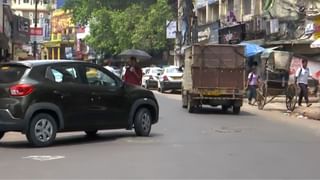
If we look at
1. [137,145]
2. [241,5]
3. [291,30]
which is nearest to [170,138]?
[137,145]

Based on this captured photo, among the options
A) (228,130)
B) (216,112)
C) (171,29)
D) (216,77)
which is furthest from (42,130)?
(171,29)

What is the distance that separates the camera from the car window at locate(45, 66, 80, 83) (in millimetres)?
13164

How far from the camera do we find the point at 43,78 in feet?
42.6

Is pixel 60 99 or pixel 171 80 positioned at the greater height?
pixel 171 80

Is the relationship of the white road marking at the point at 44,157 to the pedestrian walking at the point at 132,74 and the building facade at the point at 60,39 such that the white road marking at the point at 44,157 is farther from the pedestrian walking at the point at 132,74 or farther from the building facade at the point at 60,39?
the building facade at the point at 60,39

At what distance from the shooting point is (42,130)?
12977 mm

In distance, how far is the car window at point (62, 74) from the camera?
1316cm

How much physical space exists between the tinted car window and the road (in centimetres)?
131

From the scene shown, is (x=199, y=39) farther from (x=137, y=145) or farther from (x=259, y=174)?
(x=259, y=174)

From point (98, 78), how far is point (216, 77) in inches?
374

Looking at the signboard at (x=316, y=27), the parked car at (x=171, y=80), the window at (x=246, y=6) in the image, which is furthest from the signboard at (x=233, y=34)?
the signboard at (x=316, y=27)

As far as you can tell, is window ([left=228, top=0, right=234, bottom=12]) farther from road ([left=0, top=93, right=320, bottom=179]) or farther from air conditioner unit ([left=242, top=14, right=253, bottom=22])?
road ([left=0, top=93, right=320, bottom=179])

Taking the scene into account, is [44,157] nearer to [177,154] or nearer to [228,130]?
[177,154]

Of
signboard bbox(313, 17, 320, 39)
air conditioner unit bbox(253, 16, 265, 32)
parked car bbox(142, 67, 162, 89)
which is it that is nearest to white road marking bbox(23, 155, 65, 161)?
signboard bbox(313, 17, 320, 39)
